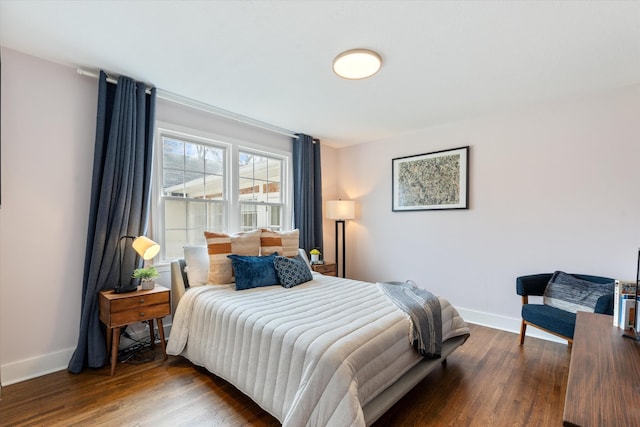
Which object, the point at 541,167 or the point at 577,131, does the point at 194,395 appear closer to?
the point at 541,167

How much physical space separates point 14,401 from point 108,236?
1.22m

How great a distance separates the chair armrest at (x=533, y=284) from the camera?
285 cm

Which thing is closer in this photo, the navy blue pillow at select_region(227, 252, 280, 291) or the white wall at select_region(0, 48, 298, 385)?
the white wall at select_region(0, 48, 298, 385)

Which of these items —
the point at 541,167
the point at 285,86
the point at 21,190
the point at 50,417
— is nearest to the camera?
the point at 50,417

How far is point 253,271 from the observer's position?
9.04ft

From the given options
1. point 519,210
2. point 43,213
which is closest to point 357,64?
point 519,210

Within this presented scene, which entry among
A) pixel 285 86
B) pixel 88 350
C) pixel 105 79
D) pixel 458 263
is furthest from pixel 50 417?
pixel 458 263

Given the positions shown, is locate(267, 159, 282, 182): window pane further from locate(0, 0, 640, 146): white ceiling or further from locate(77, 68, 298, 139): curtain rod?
locate(0, 0, 640, 146): white ceiling

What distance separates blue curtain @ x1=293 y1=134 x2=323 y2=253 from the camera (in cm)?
421

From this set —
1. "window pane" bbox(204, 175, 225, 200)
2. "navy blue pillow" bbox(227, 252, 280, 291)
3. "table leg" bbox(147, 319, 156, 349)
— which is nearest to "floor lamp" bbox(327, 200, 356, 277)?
"window pane" bbox(204, 175, 225, 200)

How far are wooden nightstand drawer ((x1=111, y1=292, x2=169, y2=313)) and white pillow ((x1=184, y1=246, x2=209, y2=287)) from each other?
0.27m

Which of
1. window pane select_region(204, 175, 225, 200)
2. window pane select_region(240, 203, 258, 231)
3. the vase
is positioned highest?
window pane select_region(204, 175, 225, 200)

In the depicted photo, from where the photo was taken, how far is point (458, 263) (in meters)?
3.67

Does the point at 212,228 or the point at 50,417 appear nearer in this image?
the point at 50,417
